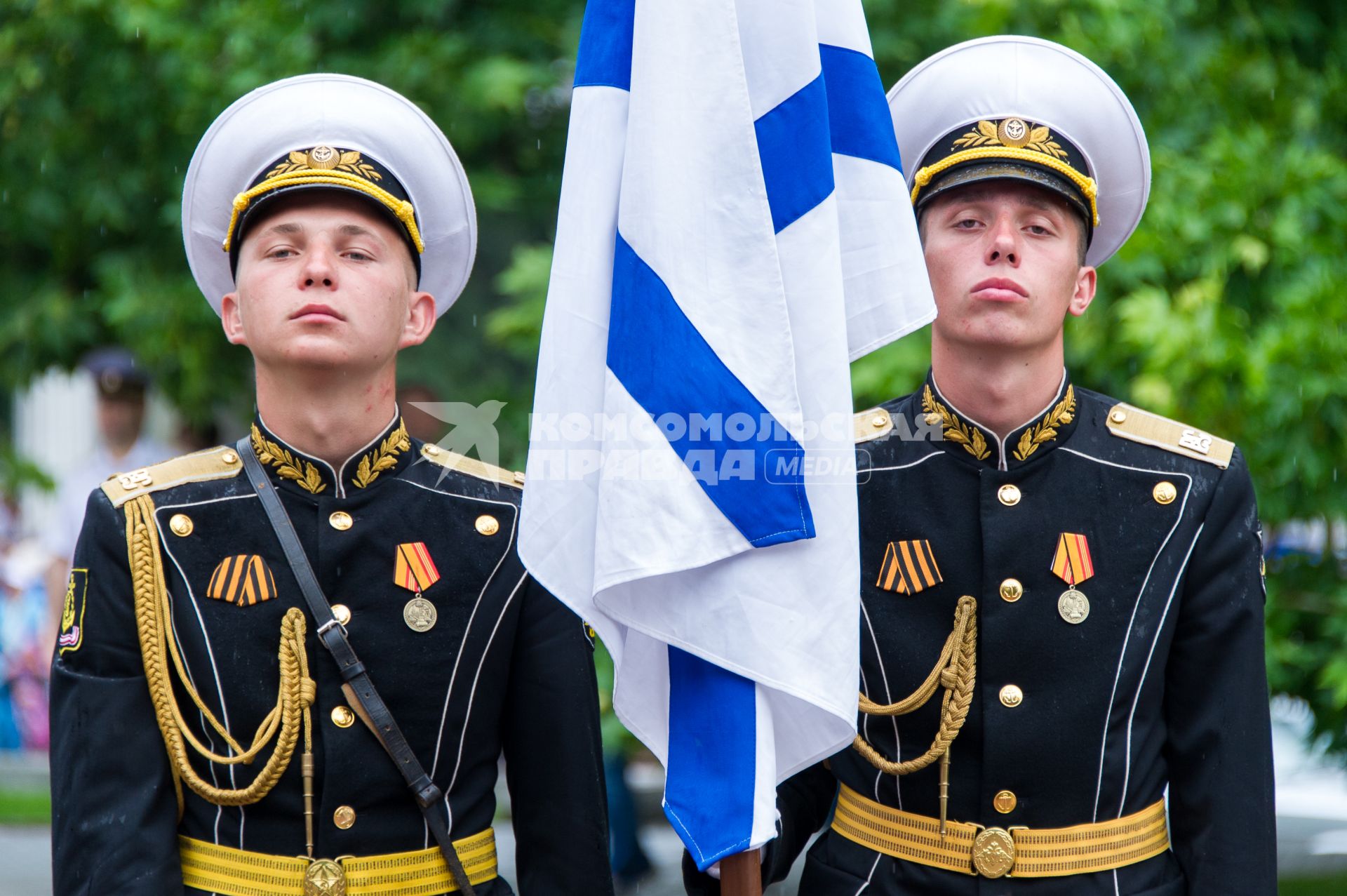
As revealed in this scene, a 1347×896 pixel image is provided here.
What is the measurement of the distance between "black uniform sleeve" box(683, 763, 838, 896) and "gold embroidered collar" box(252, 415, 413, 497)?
930 mm

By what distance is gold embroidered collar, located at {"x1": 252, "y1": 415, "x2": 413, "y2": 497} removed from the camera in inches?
121

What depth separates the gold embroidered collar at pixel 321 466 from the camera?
121 inches

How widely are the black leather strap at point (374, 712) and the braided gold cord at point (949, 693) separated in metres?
0.76

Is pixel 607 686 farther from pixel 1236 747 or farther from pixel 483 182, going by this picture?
pixel 1236 747

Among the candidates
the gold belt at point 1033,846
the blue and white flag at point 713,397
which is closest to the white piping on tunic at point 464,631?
the blue and white flag at point 713,397

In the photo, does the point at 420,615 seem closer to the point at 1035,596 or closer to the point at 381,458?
the point at 381,458

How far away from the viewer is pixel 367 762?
2904 mm

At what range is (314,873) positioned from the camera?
112 inches

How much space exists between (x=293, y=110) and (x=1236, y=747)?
6.90 ft

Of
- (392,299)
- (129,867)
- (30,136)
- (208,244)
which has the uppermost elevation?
(30,136)

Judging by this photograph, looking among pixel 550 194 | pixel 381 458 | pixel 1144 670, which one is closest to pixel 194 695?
pixel 381 458

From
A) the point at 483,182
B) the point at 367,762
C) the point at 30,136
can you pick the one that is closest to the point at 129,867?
the point at 367,762

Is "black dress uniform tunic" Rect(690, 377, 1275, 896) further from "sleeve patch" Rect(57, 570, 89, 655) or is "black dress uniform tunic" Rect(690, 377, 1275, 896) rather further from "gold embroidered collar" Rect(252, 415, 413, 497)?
"sleeve patch" Rect(57, 570, 89, 655)

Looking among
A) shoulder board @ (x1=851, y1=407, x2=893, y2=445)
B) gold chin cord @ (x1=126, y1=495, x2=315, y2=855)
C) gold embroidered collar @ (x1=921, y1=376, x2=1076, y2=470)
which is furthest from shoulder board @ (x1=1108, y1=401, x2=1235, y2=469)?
gold chin cord @ (x1=126, y1=495, x2=315, y2=855)
